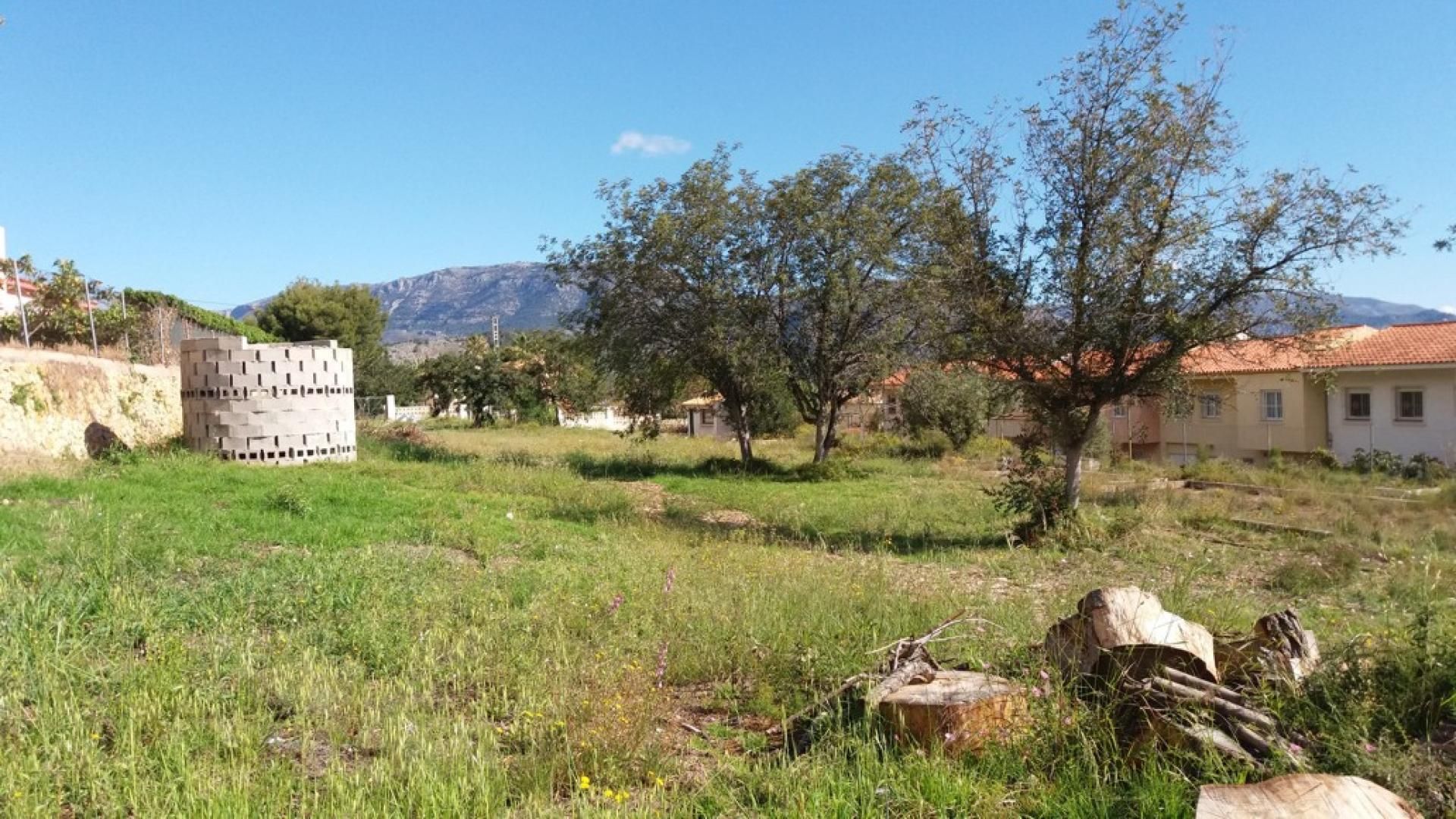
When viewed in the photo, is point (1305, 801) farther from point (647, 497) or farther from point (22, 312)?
point (22, 312)

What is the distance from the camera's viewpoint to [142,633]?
5309 mm

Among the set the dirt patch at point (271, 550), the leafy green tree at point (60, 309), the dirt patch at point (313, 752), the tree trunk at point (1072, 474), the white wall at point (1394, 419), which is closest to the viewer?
the dirt patch at point (313, 752)

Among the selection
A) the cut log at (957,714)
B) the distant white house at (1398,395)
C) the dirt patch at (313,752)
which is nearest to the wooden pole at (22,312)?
the dirt patch at (313,752)

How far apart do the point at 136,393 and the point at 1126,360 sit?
63.1ft

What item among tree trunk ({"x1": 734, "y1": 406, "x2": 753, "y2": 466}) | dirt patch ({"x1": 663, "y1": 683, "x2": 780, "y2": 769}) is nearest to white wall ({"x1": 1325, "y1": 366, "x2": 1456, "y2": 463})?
A: tree trunk ({"x1": 734, "y1": 406, "x2": 753, "y2": 466})

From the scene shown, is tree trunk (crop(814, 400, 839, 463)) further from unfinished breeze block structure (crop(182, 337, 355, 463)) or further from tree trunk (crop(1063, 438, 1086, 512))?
unfinished breeze block structure (crop(182, 337, 355, 463))

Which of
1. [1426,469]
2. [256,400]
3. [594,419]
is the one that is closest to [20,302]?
[256,400]

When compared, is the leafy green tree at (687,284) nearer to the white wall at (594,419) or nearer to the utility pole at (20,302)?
the utility pole at (20,302)

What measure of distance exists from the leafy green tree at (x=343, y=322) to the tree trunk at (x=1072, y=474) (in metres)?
46.3

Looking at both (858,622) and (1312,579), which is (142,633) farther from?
(1312,579)

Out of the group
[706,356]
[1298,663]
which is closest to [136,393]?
[706,356]

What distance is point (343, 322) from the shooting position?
53406 millimetres

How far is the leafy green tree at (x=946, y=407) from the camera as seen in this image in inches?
1029

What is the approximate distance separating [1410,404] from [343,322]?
52220mm
